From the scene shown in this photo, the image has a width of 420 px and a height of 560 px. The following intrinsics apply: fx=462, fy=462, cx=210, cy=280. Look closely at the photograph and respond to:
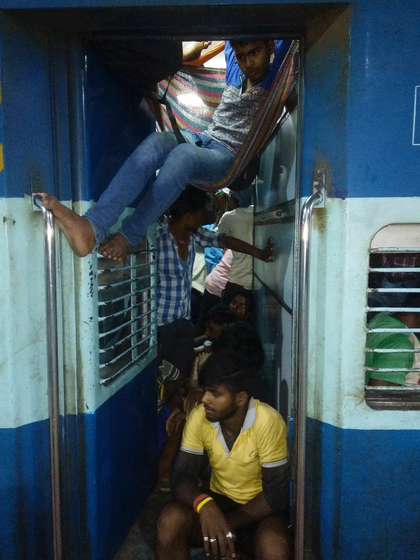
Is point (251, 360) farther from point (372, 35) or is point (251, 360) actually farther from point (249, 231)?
point (249, 231)

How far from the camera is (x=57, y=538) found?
168 cm

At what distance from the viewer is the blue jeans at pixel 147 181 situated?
1.92 metres

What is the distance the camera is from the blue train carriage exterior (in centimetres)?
169

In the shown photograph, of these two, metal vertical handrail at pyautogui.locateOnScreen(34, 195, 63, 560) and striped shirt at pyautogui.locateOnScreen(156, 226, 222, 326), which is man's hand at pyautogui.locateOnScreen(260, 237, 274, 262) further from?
metal vertical handrail at pyautogui.locateOnScreen(34, 195, 63, 560)

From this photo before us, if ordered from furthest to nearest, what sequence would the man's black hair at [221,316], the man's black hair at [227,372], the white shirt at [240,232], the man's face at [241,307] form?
the white shirt at [240,232], the man's face at [241,307], the man's black hair at [221,316], the man's black hair at [227,372]

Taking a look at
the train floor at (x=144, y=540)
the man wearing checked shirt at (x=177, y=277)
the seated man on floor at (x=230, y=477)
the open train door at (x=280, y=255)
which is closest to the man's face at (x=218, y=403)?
the seated man on floor at (x=230, y=477)

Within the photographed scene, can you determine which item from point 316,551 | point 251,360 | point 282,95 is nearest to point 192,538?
point 316,551

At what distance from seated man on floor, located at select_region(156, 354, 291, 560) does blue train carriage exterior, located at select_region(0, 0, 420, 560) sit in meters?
0.19

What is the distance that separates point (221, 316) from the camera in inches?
172

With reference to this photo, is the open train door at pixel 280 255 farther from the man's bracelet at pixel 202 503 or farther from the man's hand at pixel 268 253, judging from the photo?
the man's bracelet at pixel 202 503

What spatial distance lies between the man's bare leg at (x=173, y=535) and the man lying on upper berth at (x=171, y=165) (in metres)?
1.17

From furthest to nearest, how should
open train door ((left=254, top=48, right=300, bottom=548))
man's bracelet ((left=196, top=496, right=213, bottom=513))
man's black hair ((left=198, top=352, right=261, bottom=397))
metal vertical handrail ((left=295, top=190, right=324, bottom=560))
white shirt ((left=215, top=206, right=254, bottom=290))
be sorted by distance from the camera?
white shirt ((left=215, top=206, right=254, bottom=290)) < open train door ((left=254, top=48, right=300, bottom=548)) < man's black hair ((left=198, top=352, right=261, bottom=397)) < man's bracelet ((left=196, top=496, right=213, bottom=513)) < metal vertical handrail ((left=295, top=190, right=324, bottom=560))

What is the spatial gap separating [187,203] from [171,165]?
913 mm

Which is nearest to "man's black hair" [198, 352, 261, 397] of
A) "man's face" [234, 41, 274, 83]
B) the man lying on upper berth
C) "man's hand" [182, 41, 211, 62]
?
the man lying on upper berth
